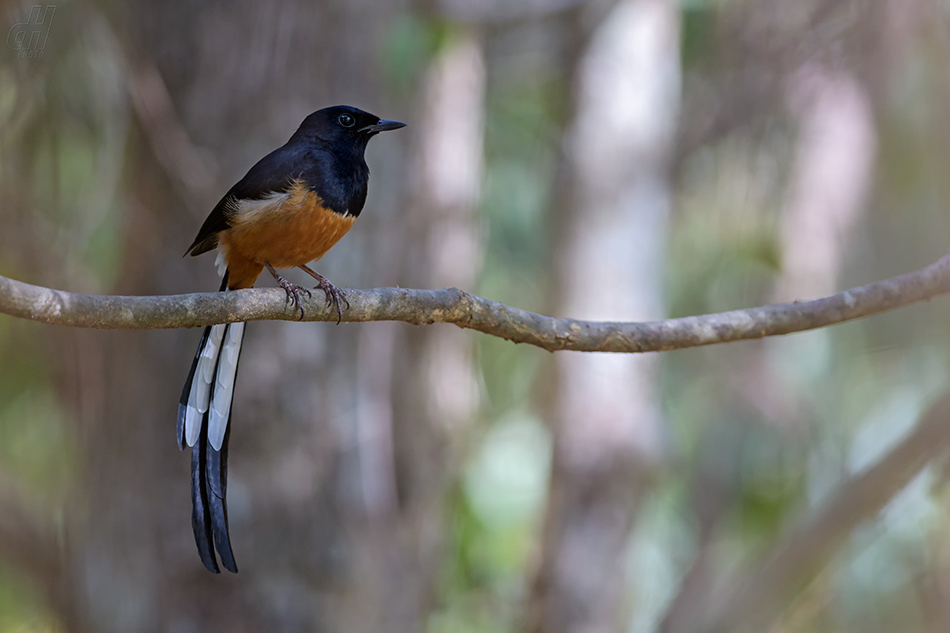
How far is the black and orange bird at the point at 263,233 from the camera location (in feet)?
9.62

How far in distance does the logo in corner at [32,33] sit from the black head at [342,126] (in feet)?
4.88

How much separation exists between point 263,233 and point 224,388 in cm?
57

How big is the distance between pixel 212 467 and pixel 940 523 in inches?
127

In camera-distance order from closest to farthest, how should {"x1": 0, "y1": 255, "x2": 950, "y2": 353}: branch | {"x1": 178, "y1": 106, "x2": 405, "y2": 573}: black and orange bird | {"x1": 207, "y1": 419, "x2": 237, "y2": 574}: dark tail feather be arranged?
{"x1": 0, "y1": 255, "x2": 950, "y2": 353}: branch → {"x1": 207, "y1": 419, "x2": 237, "y2": 574}: dark tail feather → {"x1": 178, "y1": 106, "x2": 405, "y2": 573}: black and orange bird

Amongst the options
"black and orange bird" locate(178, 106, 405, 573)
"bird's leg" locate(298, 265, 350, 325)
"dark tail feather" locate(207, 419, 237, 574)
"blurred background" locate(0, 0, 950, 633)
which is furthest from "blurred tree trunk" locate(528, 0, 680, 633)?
"dark tail feather" locate(207, 419, 237, 574)

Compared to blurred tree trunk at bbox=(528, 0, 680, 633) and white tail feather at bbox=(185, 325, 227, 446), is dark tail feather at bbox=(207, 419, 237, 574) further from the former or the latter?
blurred tree trunk at bbox=(528, 0, 680, 633)

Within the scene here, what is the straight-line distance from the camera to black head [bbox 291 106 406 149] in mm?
3455

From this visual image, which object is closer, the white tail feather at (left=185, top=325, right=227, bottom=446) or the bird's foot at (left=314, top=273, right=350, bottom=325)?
the bird's foot at (left=314, top=273, right=350, bottom=325)

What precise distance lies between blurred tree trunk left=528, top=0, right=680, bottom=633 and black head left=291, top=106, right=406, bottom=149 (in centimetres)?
378

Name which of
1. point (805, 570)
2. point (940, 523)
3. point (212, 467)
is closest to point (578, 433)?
point (940, 523)

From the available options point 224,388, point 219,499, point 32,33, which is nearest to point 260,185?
point 224,388

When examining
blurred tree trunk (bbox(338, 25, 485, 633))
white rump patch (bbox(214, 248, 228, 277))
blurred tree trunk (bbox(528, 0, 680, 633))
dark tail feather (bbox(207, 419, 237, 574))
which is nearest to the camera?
dark tail feather (bbox(207, 419, 237, 574))

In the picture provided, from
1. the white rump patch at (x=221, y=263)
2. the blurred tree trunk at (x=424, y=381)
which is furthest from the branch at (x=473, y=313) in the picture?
the blurred tree trunk at (x=424, y=381)

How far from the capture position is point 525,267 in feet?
39.8
